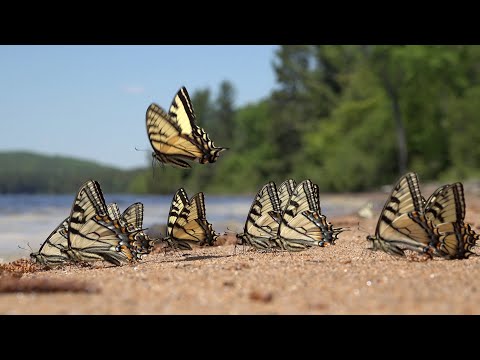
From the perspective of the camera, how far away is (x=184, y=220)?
9023 millimetres

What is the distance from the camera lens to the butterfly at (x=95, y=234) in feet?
24.5

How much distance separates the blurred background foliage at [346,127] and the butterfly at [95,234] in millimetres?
20802

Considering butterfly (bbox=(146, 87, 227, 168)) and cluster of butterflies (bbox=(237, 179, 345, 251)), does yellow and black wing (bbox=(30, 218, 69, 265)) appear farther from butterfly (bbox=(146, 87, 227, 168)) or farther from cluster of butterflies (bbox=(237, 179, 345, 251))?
cluster of butterflies (bbox=(237, 179, 345, 251))

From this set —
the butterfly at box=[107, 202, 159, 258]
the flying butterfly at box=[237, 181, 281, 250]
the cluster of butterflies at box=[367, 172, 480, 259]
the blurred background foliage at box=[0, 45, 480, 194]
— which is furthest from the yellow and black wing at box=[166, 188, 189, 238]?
the blurred background foliage at box=[0, 45, 480, 194]

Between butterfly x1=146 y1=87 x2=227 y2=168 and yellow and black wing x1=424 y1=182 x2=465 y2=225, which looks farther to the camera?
yellow and black wing x1=424 y1=182 x2=465 y2=225

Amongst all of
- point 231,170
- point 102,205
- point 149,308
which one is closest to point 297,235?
point 102,205

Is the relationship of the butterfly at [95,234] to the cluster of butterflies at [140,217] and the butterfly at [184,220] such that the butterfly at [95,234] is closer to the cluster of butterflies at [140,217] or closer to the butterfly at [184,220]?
the cluster of butterflies at [140,217]

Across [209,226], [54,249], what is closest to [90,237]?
[54,249]

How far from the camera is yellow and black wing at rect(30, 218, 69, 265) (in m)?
8.00

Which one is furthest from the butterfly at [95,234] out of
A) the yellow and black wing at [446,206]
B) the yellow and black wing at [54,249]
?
the yellow and black wing at [446,206]

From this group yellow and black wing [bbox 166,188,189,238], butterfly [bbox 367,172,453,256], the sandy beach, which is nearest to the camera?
the sandy beach

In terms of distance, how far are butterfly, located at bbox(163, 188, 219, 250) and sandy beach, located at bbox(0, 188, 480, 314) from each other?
7.20ft
